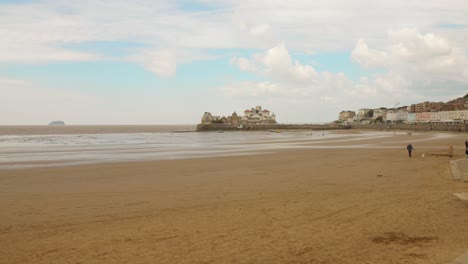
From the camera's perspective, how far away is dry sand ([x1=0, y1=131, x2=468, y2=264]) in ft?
25.1

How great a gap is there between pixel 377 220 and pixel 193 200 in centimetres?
576

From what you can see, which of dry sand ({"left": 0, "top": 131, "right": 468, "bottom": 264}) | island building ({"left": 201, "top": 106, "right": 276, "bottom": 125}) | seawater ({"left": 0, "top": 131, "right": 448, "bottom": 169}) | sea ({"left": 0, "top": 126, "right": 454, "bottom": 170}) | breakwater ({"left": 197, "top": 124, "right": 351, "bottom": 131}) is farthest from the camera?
island building ({"left": 201, "top": 106, "right": 276, "bottom": 125})

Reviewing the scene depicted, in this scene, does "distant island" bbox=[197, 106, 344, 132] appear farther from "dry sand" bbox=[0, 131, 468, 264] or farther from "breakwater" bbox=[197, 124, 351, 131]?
"dry sand" bbox=[0, 131, 468, 264]

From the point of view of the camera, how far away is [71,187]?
16.2 meters

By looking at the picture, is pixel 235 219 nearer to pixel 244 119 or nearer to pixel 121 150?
pixel 121 150

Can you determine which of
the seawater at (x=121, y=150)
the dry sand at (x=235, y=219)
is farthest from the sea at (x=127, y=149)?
the dry sand at (x=235, y=219)

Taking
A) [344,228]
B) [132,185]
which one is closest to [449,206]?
[344,228]

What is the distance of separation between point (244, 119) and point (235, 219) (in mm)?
180424

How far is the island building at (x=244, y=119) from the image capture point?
172250mm

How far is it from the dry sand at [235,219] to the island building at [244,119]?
151 meters

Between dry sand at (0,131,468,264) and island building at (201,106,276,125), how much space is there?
151 meters

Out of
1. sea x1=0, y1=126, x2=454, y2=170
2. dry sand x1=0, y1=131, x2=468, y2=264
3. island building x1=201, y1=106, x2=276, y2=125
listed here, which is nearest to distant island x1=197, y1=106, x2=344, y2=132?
island building x1=201, y1=106, x2=276, y2=125

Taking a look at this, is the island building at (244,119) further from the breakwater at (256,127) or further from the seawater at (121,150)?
the seawater at (121,150)

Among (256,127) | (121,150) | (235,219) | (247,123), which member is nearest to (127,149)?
(121,150)
